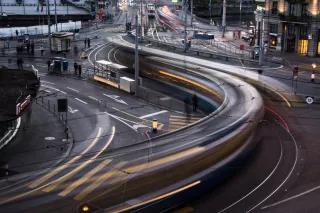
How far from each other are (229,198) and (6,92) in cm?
1906

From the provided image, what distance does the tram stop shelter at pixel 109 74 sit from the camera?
58938mm

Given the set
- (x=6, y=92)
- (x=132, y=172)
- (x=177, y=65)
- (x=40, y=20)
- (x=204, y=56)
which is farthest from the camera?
(x=40, y=20)

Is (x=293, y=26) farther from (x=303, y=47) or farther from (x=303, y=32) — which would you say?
(x=303, y=47)

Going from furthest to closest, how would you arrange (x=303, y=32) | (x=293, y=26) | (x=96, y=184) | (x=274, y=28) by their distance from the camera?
(x=274, y=28) → (x=293, y=26) → (x=303, y=32) → (x=96, y=184)

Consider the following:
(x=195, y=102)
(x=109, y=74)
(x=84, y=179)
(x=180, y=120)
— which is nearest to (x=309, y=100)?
(x=195, y=102)

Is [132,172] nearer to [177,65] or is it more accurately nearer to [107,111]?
[107,111]

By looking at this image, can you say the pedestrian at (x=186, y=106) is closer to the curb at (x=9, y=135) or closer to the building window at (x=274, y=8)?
the curb at (x=9, y=135)

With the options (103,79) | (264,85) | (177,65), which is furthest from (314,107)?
(103,79)

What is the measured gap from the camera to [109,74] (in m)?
60.0

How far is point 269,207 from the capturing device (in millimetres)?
27125

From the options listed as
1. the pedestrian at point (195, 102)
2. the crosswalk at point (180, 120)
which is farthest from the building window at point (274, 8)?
the crosswalk at point (180, 120)

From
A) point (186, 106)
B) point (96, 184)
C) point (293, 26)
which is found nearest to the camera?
point (96, 184)

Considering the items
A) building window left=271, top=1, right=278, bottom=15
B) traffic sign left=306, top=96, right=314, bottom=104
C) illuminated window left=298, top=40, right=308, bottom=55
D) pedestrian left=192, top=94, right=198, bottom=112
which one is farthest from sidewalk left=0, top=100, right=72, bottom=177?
building window left=271, top=1, right=278, bottom=15

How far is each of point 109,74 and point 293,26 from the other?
1767 inches
